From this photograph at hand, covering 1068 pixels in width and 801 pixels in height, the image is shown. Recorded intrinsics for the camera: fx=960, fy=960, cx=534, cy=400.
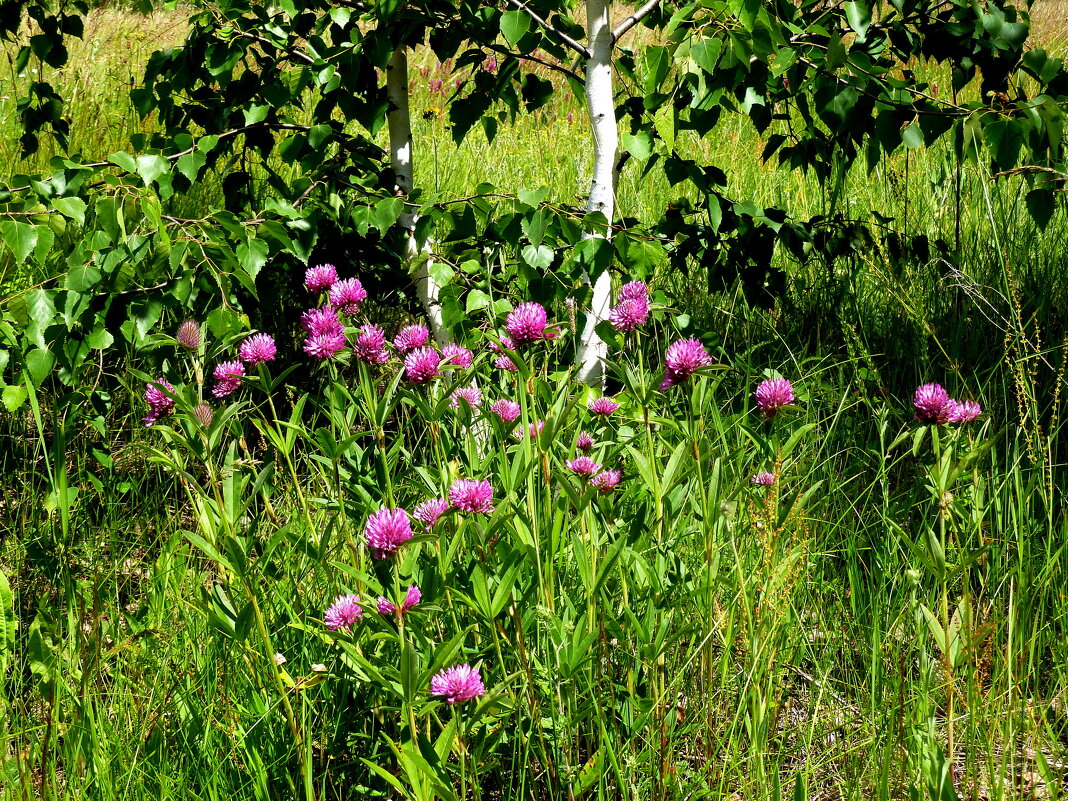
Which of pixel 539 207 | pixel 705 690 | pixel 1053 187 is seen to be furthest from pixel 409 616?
pixel 1053 187

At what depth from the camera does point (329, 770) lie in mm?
1429

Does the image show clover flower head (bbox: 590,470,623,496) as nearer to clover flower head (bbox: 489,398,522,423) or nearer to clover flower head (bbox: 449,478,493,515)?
clover flower head (bbox: 489,398,522,423)

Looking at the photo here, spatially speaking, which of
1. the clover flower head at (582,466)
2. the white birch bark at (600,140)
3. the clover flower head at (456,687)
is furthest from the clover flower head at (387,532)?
the white birch bark at (600,140)

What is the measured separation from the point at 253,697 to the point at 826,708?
0.96m

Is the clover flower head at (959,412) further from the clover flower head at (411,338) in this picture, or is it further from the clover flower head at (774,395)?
the clover flower head at (411,338)

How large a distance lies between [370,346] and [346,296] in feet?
0.78

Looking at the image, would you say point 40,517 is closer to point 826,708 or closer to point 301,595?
point 301,595

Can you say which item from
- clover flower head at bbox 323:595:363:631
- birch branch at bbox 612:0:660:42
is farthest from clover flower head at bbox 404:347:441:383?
birch branch at bbox 612:0:660:42

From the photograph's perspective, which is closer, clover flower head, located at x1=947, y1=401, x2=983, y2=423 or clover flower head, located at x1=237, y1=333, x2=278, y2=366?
clover flower head, located at x1=947, y1=401, x2=983, y2=423

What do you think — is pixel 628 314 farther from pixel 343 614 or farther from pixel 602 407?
pixel 343 614

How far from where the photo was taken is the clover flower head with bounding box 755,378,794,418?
1.54 metres

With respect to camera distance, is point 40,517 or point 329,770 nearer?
point 329,770

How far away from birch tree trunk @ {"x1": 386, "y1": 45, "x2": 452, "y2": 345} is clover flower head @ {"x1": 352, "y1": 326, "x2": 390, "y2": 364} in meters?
0.88

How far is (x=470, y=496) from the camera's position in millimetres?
1327
